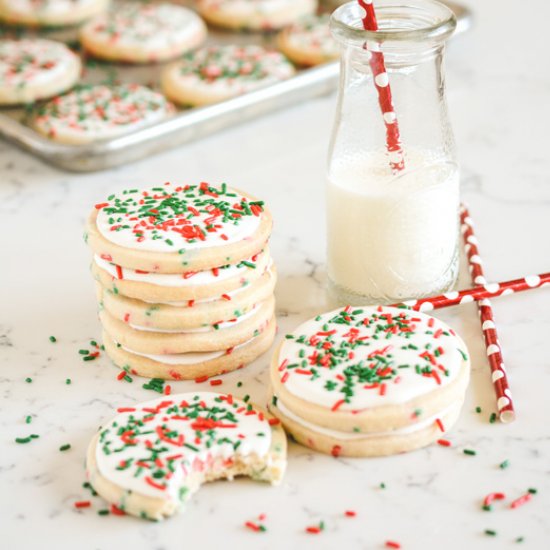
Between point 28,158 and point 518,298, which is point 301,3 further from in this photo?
point 518,298

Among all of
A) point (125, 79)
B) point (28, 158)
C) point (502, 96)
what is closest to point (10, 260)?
point (28, 158)

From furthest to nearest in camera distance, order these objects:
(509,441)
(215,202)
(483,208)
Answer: (483,208) → (215,202) → (509,441)

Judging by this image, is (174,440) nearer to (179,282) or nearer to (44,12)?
(179,282)

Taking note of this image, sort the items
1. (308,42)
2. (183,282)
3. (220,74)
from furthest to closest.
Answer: (308,42) → (220,74) → (183,282)

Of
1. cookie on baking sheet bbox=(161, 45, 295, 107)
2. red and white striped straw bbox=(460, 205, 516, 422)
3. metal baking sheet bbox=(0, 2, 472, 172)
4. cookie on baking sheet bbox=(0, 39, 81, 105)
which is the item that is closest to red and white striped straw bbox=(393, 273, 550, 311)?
red and white striped straw bbox=(460, 205, 516, 422)

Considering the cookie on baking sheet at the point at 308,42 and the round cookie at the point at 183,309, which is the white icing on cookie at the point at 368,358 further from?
the cookie on baking sheet at the point at 308,42

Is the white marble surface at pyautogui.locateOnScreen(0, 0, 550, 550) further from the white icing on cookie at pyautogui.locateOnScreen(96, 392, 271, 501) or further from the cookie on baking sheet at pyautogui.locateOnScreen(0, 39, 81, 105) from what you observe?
the cookie on baking sheet at pyautogui.locateOnScreen(0, 39, 81, 105)

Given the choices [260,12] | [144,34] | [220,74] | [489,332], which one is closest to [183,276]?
[489,332]

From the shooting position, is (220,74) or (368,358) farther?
(220,74)
